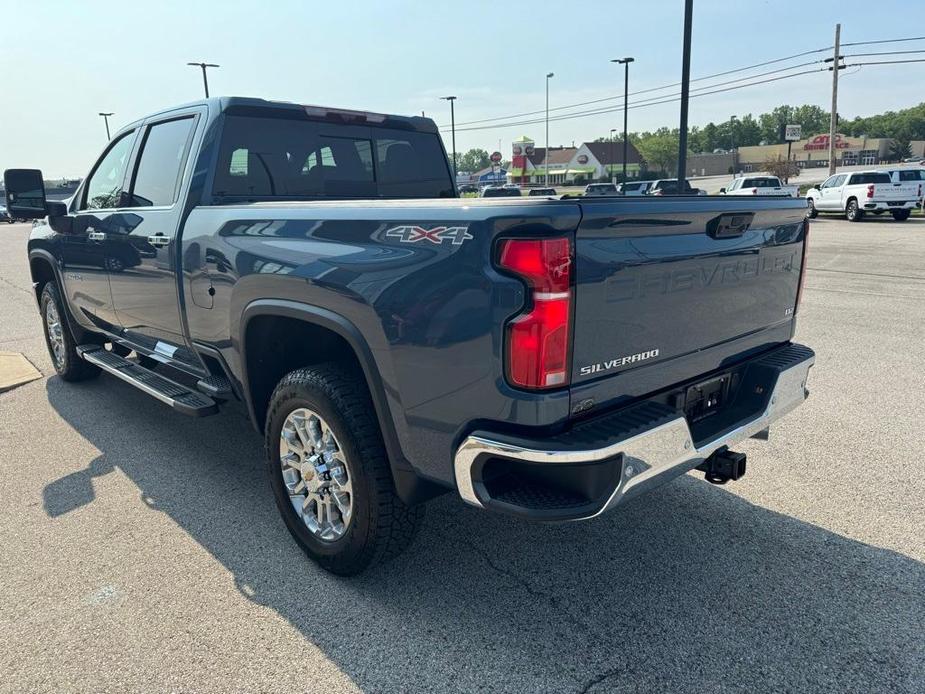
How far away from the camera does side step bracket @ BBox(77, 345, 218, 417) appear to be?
3725 millimetres

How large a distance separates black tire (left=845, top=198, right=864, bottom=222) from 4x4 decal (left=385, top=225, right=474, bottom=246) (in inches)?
1071

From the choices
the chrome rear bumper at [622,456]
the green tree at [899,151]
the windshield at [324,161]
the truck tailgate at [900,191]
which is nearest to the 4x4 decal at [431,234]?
the chrome rear bumper at [622,456]

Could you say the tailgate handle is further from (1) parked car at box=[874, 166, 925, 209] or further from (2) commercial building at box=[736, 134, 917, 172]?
(2) commercial building at box=[736, 134, 917, 172]

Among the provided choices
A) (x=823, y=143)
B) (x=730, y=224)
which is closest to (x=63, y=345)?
(x=730, y=224)

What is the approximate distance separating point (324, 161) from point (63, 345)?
3.20m

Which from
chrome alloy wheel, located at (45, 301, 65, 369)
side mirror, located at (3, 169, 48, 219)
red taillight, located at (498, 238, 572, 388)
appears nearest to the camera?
red taillight, located at (498, 238, 572, 388)

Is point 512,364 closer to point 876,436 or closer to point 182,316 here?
point 182,316

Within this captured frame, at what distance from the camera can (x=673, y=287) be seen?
8.40 feet

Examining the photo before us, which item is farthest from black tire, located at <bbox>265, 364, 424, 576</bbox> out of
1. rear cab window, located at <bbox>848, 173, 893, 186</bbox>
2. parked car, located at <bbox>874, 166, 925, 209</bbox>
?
rear cab window, located at <bbox>848, 173, 893, 186</bbox>

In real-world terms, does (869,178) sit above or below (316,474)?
above

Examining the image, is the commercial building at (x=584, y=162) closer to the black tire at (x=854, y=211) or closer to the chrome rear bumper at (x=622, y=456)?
the black tire at (x=854, y=211)

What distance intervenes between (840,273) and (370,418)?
38.5ft

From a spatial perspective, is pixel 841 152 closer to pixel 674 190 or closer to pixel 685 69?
pixel 674 190

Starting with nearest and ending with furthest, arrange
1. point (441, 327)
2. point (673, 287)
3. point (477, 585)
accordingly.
Answer: point (441, 327)
point (673, 287)
point (477, 585)
